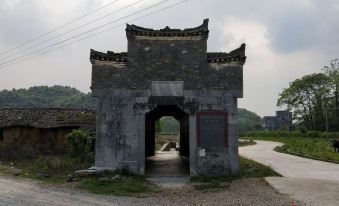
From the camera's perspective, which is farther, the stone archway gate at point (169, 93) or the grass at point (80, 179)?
the stone archway gate at point (169, 93)

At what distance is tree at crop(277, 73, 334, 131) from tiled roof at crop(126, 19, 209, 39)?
158 feet

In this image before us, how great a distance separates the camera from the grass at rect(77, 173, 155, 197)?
13.5 m

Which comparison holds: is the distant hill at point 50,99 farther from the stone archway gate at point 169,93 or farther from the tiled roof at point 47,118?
the stone archway gate at point 169,93

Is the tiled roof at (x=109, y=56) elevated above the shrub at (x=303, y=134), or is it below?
above

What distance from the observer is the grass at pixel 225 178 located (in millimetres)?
14546

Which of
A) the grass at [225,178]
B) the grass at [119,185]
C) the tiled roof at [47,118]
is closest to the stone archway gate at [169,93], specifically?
the grass at [225,178]

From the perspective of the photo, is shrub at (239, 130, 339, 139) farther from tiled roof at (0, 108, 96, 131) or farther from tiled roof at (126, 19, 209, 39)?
tiled roof at (126, 19, 209, 39)

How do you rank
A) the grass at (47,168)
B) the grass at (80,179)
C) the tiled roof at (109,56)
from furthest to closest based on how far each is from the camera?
the tiled roof at (109,56) → the grass at (47,168) → the grass at (80,179)

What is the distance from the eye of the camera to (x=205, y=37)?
17.4 meters

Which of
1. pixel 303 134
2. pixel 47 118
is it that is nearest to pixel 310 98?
pixel 303 134

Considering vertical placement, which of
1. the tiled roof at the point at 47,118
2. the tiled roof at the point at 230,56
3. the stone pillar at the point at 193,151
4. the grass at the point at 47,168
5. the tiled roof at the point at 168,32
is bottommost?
the grass at the point at 47,168

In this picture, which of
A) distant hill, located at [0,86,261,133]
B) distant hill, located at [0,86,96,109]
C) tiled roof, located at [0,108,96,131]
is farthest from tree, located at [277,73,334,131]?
tiled roof, located at [0,108,96,131]

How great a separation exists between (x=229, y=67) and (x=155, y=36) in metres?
3.66

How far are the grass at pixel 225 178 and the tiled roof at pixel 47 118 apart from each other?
11187 millimetres
